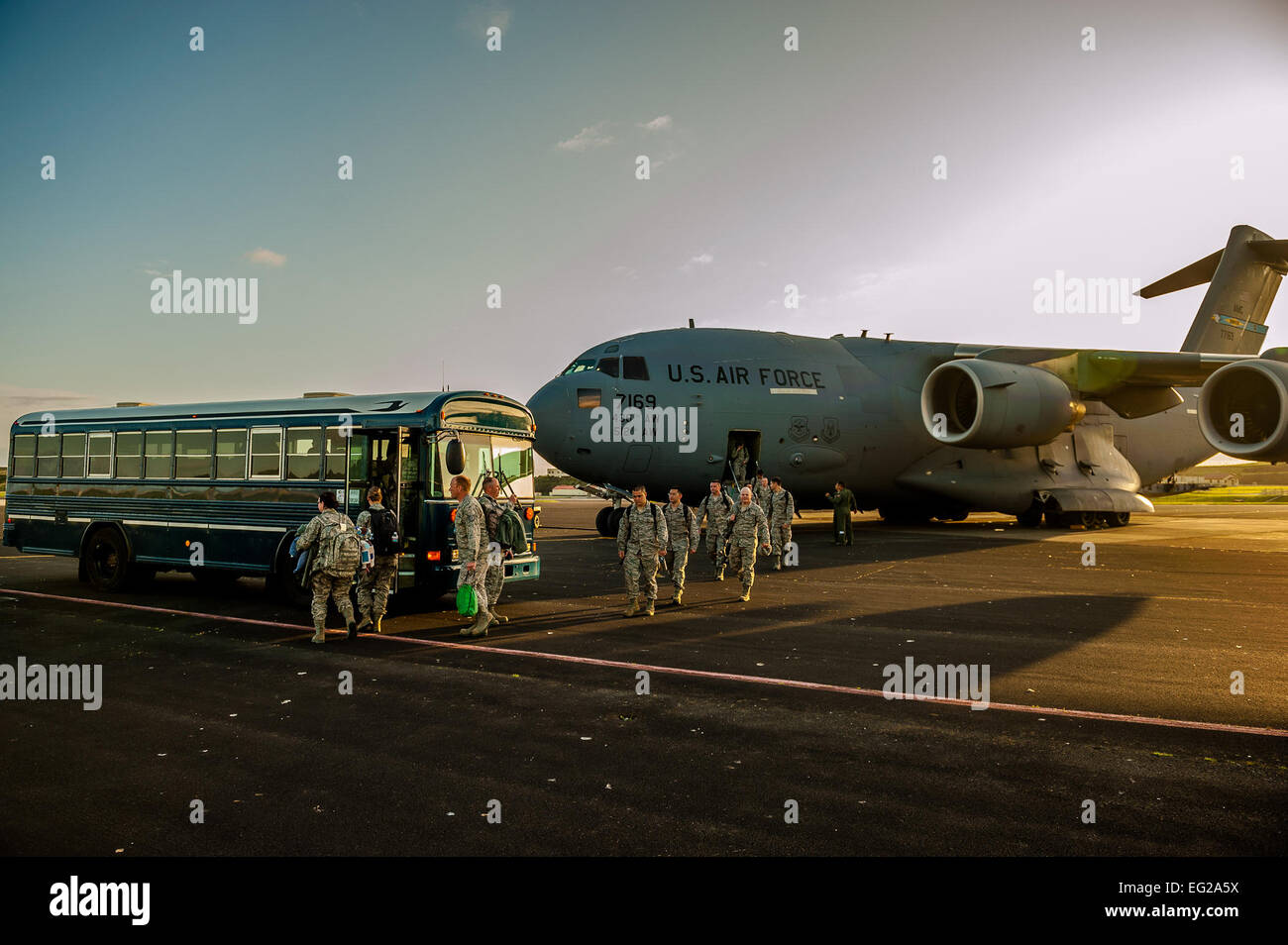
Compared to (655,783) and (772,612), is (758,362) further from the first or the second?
(655,783)

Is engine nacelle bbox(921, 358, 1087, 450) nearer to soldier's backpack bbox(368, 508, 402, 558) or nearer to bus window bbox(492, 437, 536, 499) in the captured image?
bus window bbox(492, 437, 536, 499)

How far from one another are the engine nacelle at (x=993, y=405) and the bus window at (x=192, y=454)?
54.0 feet

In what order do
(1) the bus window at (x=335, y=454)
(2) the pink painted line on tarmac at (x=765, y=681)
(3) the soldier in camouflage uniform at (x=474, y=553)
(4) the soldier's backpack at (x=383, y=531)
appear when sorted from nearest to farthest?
(2) the pink painted line on tarmac at (x=765, y=681) → (3) the soldier in camouflage uniform at (x=474, y=553) → (4) the soldier's backpack at (x=383, y=531) → (1) the bus window at (x=335, y=454)

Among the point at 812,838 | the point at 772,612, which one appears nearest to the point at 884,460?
the point at 772,612

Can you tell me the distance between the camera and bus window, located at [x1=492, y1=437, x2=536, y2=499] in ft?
38.2

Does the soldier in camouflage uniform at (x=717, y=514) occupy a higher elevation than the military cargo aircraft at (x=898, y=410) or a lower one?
lower

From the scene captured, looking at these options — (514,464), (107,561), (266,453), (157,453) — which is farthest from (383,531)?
(107,561)

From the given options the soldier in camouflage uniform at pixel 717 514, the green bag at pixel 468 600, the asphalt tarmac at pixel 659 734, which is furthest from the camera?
the soldier in camouflage uniform at pixel 717 514

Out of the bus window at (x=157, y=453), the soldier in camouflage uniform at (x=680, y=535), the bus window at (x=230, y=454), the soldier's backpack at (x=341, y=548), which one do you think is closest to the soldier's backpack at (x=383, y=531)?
the soldier's backpack at (x=341, y=548)

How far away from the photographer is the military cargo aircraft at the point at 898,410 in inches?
757

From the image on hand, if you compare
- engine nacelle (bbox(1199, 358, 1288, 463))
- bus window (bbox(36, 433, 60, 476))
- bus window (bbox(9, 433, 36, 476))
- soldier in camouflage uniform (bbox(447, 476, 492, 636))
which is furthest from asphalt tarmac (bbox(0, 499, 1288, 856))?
bus window (bbox(9, 433, 36, 476))

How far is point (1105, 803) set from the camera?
4.28 meters
